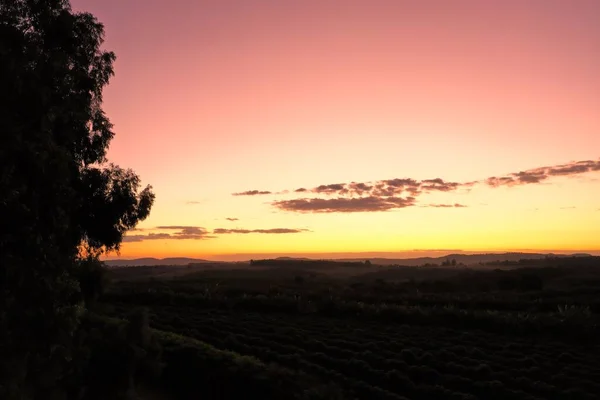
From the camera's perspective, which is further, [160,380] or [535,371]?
[535,371]

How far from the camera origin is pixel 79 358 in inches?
626

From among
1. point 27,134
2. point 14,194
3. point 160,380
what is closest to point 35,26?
point 27,134

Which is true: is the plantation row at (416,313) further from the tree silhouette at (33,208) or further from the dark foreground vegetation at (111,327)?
the tree silhouette at (33,208)

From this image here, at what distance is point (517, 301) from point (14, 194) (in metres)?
54.0

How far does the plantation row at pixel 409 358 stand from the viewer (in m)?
24.3

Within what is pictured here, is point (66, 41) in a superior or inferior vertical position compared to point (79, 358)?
superior

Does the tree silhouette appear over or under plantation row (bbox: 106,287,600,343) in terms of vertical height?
over

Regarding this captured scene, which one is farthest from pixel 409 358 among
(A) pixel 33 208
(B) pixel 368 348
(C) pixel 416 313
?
(A) pixel 33 208

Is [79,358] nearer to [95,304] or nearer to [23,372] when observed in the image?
[23,372]

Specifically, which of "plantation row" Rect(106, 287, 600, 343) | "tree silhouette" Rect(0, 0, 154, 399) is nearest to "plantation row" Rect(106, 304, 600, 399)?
"plantation row" Rect(106, 287, 600, 343)

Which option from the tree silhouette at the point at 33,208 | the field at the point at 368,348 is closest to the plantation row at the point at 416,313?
the field at the point at 368,348

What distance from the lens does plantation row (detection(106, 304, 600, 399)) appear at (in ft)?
79.7

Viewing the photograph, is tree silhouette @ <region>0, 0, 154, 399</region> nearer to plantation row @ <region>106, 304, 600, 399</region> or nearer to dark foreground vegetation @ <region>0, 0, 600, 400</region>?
dark foreground vegetation @ <region>0, 0, 600, 400</region>

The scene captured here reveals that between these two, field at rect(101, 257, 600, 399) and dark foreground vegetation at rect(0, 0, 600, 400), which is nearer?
dark foreground vegetation at rect(0, 0, 600, 400)
